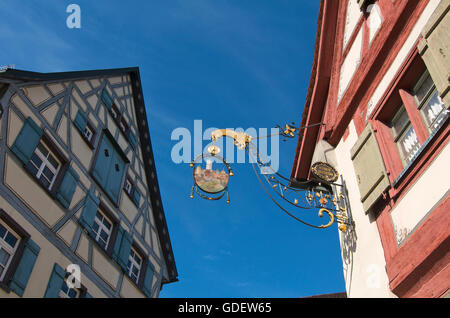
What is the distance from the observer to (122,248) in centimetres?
1211

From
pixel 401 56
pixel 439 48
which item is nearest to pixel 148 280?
pixel 401 56

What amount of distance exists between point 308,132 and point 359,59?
2.08 m

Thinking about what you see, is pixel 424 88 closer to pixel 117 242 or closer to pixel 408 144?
pixel 408 144

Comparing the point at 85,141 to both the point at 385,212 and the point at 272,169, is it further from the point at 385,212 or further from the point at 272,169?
the point at 385,212

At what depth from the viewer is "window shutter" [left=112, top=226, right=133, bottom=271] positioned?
464 inches

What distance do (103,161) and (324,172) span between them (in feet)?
24.6

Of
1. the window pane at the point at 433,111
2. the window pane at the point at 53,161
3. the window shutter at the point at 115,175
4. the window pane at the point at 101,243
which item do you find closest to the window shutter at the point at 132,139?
the window shutter at the point at 115,175

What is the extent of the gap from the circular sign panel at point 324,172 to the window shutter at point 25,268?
5766 mm

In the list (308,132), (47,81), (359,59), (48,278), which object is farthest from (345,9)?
(48,278)

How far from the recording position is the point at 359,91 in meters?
7.27

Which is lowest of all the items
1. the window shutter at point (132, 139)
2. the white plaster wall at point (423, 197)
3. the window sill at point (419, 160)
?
the white plaster wall at point (423, 197)

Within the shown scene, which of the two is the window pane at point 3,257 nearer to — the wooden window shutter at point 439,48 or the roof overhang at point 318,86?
the roof overhang at point 318,86

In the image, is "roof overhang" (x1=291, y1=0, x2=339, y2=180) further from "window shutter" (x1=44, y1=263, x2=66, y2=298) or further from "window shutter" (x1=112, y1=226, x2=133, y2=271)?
"window shutter" (x1=44, y1=263, x2=66, y2=298)

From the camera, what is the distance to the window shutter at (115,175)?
12452 millimetres
